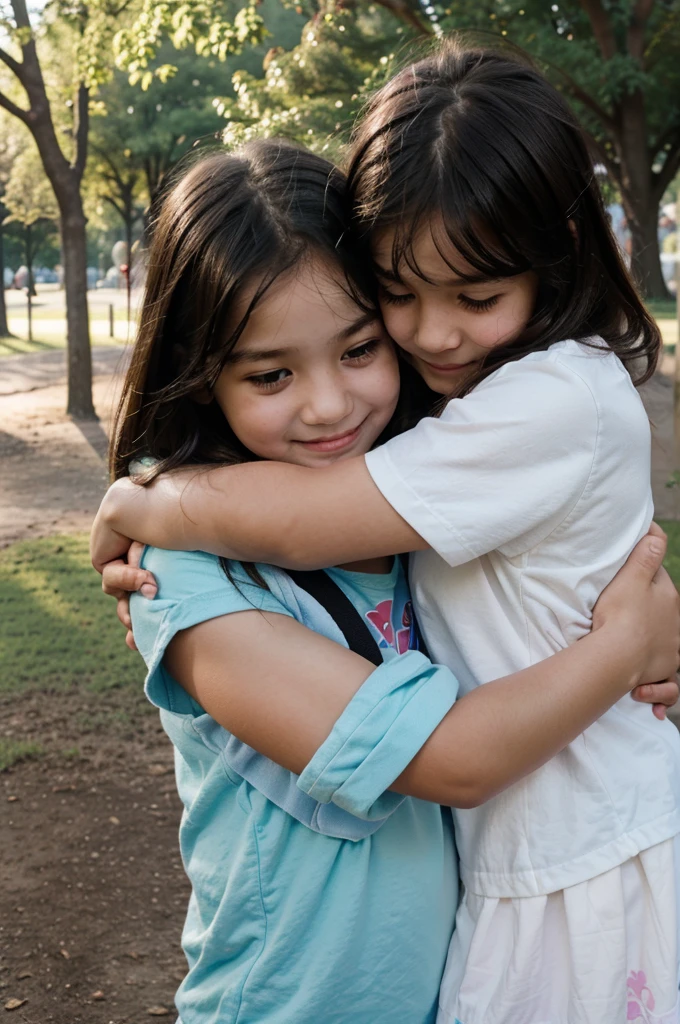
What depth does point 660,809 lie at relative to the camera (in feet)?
5.00

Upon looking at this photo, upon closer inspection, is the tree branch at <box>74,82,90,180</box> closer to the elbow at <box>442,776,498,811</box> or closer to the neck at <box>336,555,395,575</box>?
the neck at <box>336,555,395,575</box>

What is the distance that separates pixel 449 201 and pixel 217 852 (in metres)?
0.95

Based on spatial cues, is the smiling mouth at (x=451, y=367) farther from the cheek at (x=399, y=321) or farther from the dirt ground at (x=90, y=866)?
the dirt ground at (x=90, y=866)

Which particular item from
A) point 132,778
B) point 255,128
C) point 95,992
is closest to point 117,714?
point 132,778

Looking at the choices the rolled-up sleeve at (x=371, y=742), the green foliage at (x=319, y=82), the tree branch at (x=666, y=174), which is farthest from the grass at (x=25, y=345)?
the rolled-up sleeve at (x=371, y=742)

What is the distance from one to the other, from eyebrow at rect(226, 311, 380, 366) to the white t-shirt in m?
0.20

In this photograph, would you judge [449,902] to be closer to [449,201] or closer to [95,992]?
[449,201]

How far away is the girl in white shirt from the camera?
4.63ft

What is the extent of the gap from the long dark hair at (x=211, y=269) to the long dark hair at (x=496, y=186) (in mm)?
70

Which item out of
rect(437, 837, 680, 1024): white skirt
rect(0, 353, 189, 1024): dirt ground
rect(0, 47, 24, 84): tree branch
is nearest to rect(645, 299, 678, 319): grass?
rect(0, 47, 24, 84): tree branch

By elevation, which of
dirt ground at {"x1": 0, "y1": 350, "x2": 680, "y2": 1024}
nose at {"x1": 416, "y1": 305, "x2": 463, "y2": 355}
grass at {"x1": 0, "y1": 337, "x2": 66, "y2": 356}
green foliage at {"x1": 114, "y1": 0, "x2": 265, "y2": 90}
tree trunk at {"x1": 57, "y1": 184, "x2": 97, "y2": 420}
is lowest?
grass at {"x1": 0, "y1": 337, "x2": 66, "y2": 356}

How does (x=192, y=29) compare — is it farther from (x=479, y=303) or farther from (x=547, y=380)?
(x=547, y=380)

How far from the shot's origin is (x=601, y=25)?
13.6m

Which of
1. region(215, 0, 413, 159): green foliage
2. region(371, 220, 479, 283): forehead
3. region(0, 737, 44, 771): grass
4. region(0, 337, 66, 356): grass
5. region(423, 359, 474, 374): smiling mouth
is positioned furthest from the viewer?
region(0, 337, 66, 356): grass
